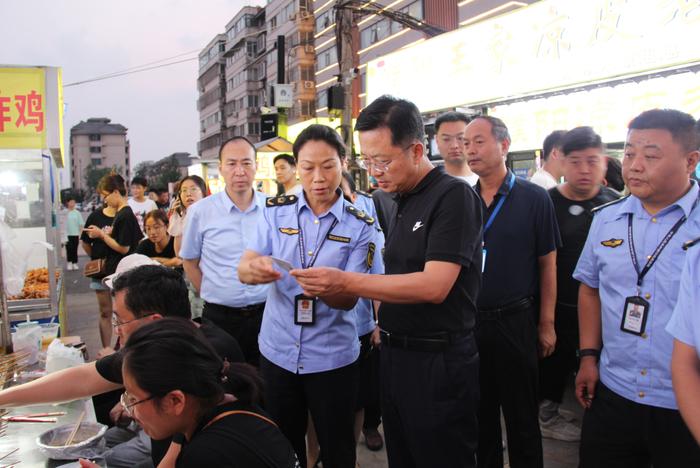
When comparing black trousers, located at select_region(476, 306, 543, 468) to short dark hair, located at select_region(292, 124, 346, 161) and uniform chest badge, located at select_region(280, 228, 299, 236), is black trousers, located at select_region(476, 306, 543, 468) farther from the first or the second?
short dark hair, located at select_region(292, 124, 346, 161)

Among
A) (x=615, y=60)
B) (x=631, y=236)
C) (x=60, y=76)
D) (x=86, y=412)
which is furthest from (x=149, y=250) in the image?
(x=615, y=60)

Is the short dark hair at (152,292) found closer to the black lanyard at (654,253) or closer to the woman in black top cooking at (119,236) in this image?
the black lanyard at (654,253)

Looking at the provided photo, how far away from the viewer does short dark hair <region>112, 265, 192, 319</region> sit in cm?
207

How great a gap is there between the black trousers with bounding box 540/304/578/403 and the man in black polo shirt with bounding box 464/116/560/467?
1.97 ft

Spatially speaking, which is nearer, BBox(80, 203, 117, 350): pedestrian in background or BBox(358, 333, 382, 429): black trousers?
BBox(358, 333, 382, 429): black trousers

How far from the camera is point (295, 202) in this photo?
95.9 inches

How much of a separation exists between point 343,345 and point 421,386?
0.60 metres

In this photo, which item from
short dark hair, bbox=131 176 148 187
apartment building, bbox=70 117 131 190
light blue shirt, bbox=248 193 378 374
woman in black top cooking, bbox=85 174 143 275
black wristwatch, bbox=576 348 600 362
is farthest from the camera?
apartment building, bbox=70 117 131 190

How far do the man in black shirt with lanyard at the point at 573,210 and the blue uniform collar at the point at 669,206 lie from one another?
42.6 inches

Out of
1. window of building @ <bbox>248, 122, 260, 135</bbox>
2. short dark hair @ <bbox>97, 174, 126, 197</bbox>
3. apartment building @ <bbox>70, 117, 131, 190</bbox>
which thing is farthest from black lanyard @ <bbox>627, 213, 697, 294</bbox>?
apartment building @ <bbox>70, 117, 131, 190</bbox>

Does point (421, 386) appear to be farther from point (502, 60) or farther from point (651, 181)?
point (502, 60)

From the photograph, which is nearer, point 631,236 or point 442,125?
point 631,236

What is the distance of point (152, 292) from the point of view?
2.08 metres

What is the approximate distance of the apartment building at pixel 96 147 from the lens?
311ft
